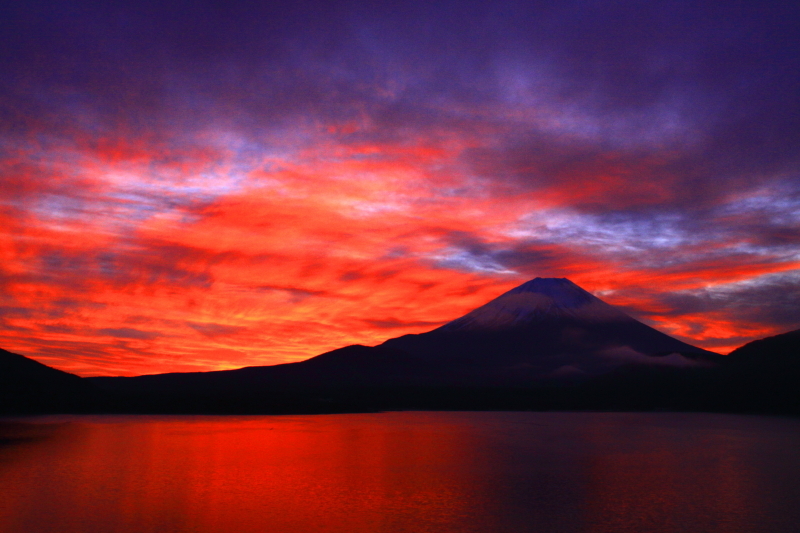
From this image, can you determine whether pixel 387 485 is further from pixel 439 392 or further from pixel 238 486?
pixel 439 392

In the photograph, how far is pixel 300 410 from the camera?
4067 inches

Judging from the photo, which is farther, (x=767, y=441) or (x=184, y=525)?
(x=767, y=441)

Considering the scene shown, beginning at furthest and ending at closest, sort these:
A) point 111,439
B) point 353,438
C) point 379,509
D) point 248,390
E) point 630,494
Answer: point 248,390 → point 353,438 → point 111,439 → point 630,494 → point 379,509

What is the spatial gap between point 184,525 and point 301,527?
352 centimetres

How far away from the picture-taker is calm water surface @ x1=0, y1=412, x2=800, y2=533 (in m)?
21.5

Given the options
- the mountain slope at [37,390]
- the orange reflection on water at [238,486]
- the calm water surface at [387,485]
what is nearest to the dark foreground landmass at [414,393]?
the mountain slope at [37,390]

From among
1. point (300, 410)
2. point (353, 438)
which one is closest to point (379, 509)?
point (353, 438)

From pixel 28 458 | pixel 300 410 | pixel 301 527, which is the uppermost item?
pixel 300 410

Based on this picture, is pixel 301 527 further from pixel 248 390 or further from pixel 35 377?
pixel 248 390

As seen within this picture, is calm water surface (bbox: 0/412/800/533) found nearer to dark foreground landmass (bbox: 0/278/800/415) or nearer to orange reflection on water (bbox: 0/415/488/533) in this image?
orange reflection on water (bbox: 0/415/488/533)

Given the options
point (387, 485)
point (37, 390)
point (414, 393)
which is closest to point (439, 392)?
point (414, 393)

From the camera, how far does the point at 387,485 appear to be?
28.7 m

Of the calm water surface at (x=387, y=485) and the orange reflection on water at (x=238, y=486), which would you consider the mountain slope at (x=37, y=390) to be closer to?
the calm water surface at (x=387, y=485)

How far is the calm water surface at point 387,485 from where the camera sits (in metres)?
21.5
